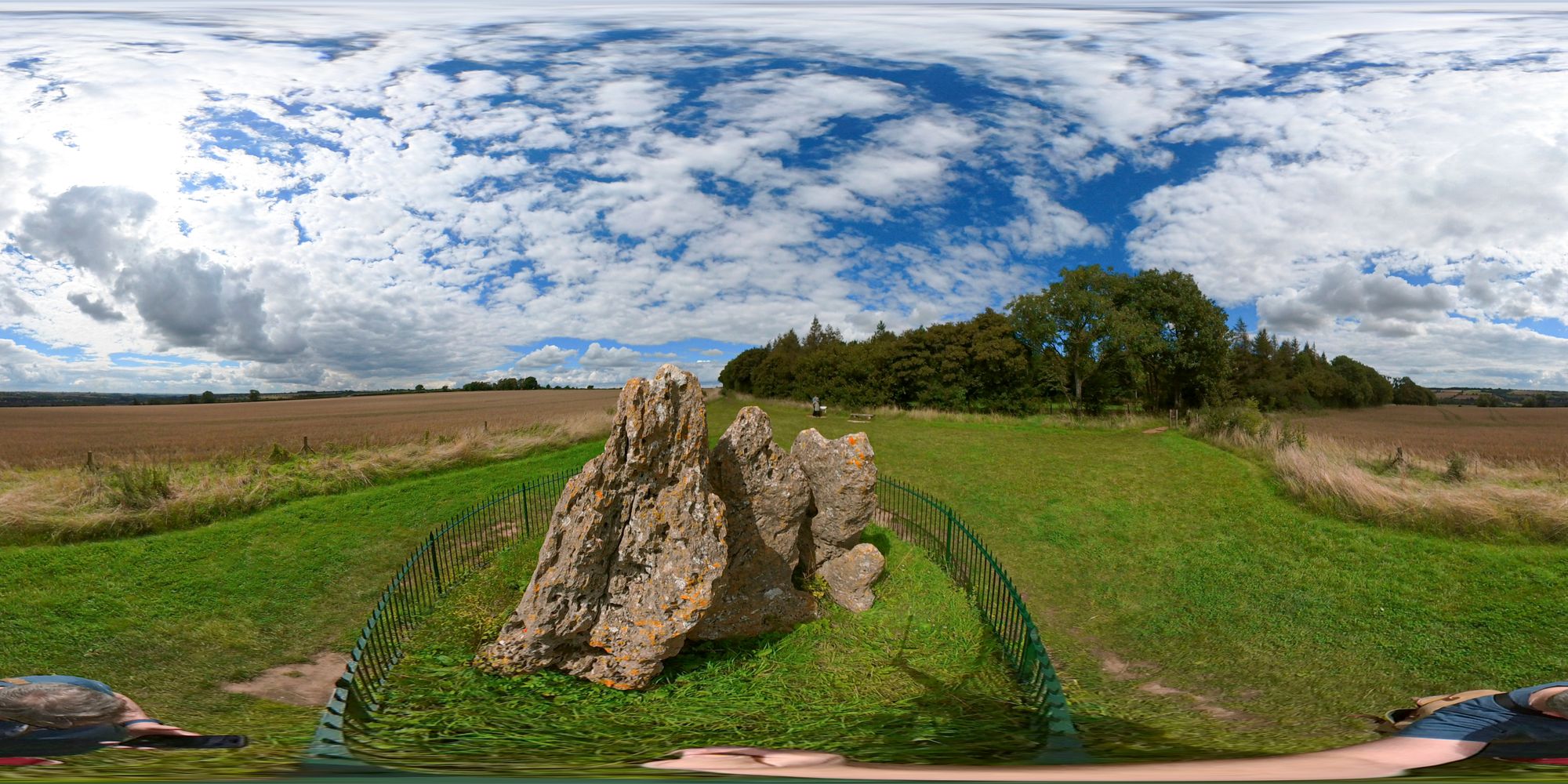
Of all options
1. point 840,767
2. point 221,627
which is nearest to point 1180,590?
point 840,767

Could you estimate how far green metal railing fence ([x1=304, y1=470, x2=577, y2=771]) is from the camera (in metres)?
2.23

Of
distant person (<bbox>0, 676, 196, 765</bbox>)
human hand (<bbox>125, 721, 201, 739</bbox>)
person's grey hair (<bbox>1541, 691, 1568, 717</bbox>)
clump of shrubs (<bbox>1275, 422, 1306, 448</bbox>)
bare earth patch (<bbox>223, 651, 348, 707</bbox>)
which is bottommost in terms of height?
bare earth patch (<bbox>223, 651, 348, 707</bbox>)

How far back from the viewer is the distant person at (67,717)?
1402 millimetres

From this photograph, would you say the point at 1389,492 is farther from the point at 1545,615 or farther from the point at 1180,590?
the point at 1180,590

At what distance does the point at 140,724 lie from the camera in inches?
59.5

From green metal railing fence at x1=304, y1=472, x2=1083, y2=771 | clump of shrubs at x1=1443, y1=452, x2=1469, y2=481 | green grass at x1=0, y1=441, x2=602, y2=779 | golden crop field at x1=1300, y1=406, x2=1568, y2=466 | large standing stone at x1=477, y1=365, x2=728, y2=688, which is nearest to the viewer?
green metal railing fence at x1=304, y1=472, x2=1083, y2=771

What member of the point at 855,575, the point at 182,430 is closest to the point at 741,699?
the point at 855,575

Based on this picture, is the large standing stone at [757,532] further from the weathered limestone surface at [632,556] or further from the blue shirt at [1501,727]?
the blue shirt at [1501,727]

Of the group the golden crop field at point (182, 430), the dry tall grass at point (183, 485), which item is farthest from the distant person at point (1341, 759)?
the golden crop field at point (182, 430)

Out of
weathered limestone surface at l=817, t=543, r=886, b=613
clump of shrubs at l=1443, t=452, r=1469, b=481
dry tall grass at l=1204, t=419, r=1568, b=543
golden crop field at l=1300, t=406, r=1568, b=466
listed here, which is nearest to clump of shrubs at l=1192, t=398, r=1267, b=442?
golden crop field at l=1300, t=406, r=1568, b=466

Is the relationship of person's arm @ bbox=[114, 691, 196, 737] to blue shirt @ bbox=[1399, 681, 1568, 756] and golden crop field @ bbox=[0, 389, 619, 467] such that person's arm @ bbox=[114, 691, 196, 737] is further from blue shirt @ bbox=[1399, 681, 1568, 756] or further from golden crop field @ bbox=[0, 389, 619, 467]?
golden crop field @ bbox=[0, 389, 619, 467]

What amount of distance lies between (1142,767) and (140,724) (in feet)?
8.17

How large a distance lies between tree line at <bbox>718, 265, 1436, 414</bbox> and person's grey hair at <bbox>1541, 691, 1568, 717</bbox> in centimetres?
3318

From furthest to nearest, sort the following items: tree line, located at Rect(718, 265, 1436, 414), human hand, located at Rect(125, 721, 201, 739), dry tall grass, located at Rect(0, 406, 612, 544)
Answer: tree line, located at Rect(718, 265, 1436, 414) < dry tall grass, located at Rect(0, 406, 612, 544) < human hand, located at Rect(125, 721, 201, 739)
